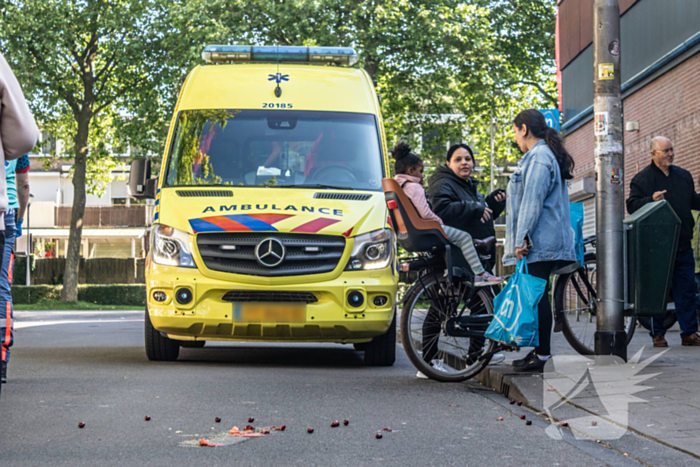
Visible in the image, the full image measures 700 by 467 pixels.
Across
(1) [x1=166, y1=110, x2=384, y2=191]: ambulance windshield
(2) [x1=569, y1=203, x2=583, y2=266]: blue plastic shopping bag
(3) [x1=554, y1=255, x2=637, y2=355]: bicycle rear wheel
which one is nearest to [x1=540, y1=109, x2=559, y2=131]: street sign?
(1) [x1=166, y1=110, x2=384, y2=191]: ambulance windshield

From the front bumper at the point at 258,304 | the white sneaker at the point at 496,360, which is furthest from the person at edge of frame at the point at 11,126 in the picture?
the white sneaker at the point at 496,360

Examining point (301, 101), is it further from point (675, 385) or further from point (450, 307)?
point (675, 385)

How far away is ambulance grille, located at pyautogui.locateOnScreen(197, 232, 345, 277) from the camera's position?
303 inches

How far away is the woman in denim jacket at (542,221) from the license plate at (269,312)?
1.74 metres

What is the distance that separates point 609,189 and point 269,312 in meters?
2.77

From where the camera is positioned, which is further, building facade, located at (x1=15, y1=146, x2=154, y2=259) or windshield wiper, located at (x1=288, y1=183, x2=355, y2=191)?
building facade, located at (x1=15, y1=146, x2=154, y2=259)

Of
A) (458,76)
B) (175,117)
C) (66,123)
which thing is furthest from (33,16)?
(175,117)

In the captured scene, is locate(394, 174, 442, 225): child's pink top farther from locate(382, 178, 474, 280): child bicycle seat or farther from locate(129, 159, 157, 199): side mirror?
locate(129, 159, 157, 199): side mirror

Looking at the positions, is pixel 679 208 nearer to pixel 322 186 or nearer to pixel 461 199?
pixel 461 199

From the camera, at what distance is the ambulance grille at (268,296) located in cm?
769

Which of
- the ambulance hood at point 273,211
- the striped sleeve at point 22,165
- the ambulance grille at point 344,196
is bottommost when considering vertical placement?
the ambulance hood at point 273,211

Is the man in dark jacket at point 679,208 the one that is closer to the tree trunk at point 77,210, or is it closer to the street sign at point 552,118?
the street sign at point 552,118

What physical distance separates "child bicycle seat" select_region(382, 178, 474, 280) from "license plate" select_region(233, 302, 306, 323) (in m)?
1.03

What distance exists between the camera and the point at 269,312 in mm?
7715
